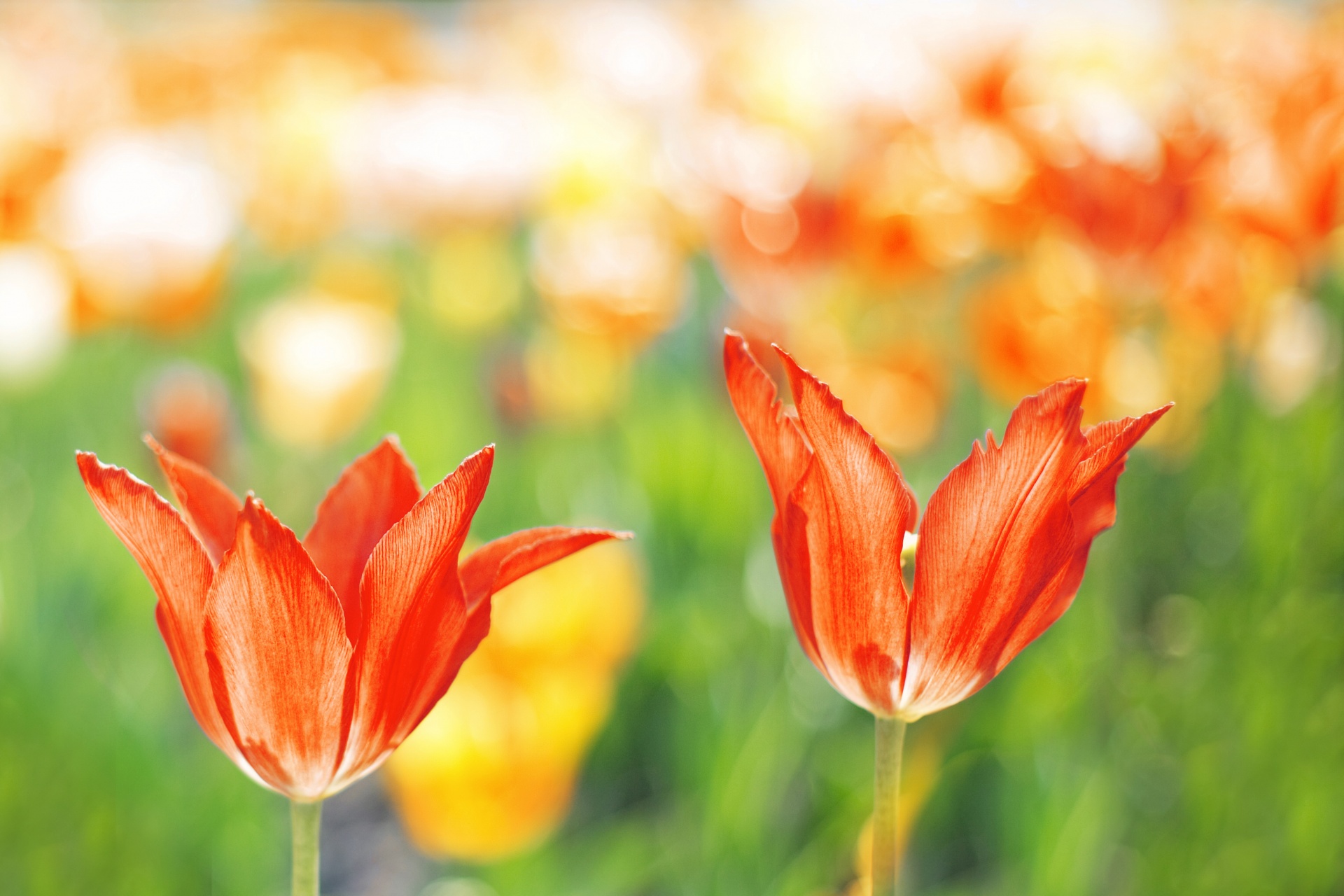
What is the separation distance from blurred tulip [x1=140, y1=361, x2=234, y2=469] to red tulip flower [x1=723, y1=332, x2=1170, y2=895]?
3.38 ft

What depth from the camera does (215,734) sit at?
43 cm

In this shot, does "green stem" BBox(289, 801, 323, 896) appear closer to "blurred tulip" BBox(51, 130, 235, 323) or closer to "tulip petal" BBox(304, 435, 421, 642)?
"tulip petal" BBox(304, 435, 421, 642)

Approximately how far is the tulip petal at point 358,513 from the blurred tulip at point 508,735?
1.47 ft

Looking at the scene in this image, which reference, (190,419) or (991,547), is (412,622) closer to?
(991,547)

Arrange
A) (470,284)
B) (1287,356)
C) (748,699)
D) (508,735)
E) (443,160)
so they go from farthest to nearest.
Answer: (470,284), (443,160), (1287,356), (748,699), (508,735)

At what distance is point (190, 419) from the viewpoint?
4.43 feet

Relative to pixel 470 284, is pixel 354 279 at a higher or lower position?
lower

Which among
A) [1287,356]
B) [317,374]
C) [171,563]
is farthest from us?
[1287,356]

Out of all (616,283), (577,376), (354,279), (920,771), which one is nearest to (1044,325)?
(920,771)

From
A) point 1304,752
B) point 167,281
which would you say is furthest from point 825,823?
point 167,281

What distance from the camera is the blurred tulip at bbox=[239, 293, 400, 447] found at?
1582mm

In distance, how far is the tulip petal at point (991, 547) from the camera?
391 millimetres

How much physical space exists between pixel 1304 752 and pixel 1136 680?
0.65ft

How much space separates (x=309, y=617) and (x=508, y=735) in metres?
0.55
